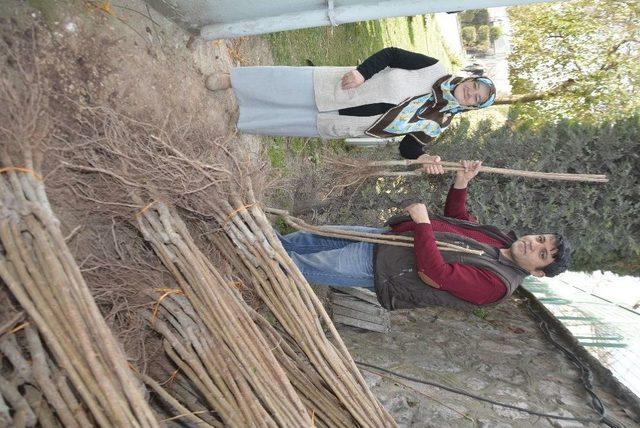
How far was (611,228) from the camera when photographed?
3742 mm

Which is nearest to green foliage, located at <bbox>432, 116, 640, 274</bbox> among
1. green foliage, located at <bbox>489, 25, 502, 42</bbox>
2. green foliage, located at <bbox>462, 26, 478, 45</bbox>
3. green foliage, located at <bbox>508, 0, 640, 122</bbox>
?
green foliage, located at <bbox>508, 0, 640, 122</bbox>

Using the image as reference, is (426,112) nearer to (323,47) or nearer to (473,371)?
(473,371)

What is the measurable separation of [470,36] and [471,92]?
18114mm

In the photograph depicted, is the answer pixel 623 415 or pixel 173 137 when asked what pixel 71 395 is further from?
pixel 623 415

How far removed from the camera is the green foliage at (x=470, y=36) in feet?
61.1

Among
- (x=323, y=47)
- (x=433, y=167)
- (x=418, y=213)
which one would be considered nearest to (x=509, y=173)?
(x=433, y=167)

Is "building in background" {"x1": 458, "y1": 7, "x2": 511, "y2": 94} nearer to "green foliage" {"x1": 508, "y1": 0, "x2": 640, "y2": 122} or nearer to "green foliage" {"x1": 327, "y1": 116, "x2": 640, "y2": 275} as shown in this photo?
"green foliage" {"x1": 508, "y1": 0, "x2": 640, "y2": 122}

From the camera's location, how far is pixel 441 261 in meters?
2.36

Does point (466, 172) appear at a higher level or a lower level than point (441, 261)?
higher

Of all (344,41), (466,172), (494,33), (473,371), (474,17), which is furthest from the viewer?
(474,17)

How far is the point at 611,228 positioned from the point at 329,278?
245cm

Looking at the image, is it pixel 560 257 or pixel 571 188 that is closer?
pixel 560 257

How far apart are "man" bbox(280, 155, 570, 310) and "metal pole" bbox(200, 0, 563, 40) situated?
3.03 ft

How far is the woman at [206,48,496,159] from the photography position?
2605mm
